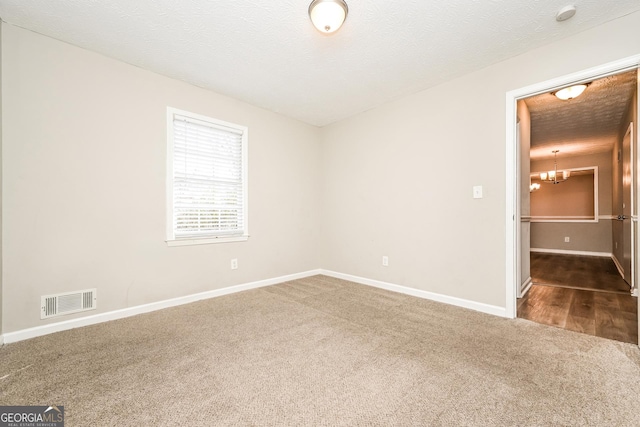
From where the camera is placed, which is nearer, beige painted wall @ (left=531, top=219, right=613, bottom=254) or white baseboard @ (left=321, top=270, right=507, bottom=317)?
white baseboard @ (left=321, top=270, right=507, bottom=317)

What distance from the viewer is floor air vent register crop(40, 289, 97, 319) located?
2.27 meters

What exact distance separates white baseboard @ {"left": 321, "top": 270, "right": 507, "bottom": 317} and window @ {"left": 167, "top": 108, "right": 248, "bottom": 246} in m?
1.75

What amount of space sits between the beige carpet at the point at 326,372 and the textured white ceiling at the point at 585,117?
103 inches

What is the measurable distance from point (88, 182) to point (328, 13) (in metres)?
2.52

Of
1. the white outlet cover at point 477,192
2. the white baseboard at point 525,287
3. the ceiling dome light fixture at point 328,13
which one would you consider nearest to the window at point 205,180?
the ceiling dome light fixture at point 328,13

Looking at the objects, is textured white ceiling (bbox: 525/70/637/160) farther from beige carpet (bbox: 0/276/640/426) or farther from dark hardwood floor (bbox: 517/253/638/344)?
beige carpet (bbox: 0/276/640/426)

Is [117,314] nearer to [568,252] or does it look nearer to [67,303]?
[67,303]

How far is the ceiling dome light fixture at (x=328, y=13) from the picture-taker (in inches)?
72.2

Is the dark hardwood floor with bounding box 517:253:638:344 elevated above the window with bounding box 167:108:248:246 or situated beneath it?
situated beneath

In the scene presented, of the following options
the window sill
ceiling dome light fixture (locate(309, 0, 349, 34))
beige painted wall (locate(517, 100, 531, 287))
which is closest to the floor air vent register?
the window sill

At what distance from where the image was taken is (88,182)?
247 cm

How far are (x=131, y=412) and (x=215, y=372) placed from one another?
0.45 meters

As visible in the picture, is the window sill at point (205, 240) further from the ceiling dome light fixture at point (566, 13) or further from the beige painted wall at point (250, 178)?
the ceiling dome light fixture at point (566, 13)
